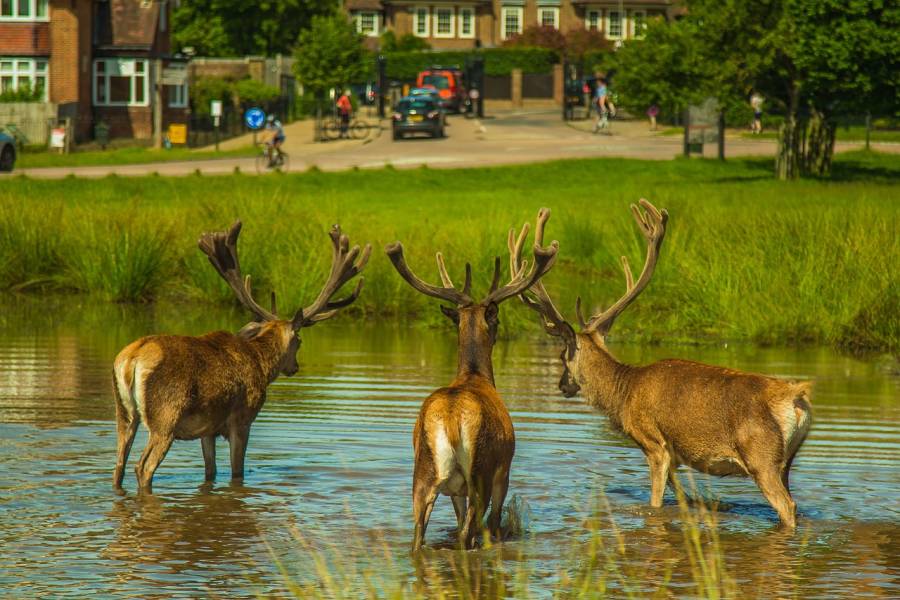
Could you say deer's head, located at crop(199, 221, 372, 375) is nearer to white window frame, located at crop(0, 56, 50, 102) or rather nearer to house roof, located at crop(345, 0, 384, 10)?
white window frame, located at crop(0, 56, 50, 102)

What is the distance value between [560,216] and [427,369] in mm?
12752

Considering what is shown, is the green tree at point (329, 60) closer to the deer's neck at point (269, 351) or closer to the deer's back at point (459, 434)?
the deer's neck at point (269, 351)

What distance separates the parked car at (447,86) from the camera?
8681cm

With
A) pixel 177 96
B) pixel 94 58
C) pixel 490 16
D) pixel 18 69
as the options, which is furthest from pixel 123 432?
pixel 490 16

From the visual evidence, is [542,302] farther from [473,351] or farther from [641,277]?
[473,351]

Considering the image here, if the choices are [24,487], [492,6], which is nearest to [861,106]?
[24,487]

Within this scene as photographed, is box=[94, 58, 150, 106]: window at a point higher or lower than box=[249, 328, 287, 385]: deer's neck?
higher

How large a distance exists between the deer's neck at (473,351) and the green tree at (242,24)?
301 ft

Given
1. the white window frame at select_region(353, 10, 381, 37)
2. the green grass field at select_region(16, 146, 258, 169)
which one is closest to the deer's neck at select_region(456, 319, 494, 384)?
the green grass field at select_region(16, 146, 258, 169)

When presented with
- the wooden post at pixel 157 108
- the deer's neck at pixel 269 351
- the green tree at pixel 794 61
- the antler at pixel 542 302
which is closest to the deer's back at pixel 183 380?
the deer's neck at pixel 269 351

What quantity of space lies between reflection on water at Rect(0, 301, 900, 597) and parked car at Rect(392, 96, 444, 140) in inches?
1881

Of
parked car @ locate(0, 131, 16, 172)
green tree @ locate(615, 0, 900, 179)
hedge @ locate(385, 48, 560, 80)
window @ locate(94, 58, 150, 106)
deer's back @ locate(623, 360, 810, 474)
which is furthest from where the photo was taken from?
hedge @ locate(385, 48, 560, 80)

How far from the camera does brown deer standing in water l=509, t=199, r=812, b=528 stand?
10.3 metres

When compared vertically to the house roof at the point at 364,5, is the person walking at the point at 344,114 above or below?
below
